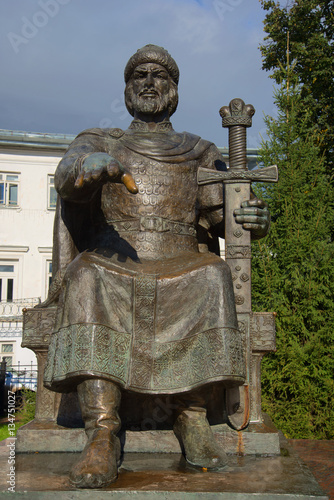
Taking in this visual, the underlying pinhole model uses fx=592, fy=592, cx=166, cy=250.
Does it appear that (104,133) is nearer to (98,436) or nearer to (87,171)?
(87,171)

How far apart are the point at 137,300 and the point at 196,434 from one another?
72cm

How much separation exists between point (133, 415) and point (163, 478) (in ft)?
2.49

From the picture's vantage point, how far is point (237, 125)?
12.1ft

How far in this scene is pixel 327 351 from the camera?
7.47 m

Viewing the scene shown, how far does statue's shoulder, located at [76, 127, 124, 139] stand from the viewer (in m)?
3.87

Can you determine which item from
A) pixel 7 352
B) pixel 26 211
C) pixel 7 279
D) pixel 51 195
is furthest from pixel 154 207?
pixel 51 195

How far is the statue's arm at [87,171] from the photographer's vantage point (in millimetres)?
2871

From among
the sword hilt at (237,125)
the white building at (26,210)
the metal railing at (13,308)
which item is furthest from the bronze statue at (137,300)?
the white building at (26,210)

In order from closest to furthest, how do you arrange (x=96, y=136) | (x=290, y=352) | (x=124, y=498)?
1. (x=124, y=498)
2. (x=96, y=136)
3. (x=290, y=352)

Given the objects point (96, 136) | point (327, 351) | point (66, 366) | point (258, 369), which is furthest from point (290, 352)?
point (66, 366)

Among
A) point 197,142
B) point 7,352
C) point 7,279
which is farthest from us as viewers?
point 7,279

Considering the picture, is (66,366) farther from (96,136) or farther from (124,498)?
(96,136)

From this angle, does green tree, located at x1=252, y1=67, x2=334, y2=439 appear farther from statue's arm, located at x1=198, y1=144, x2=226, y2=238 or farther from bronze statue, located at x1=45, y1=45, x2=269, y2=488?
bronze statue, located at x1=45, y1=45, x2=269, y2=488

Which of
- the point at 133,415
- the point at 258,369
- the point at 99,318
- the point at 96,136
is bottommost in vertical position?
the point at 133,415
